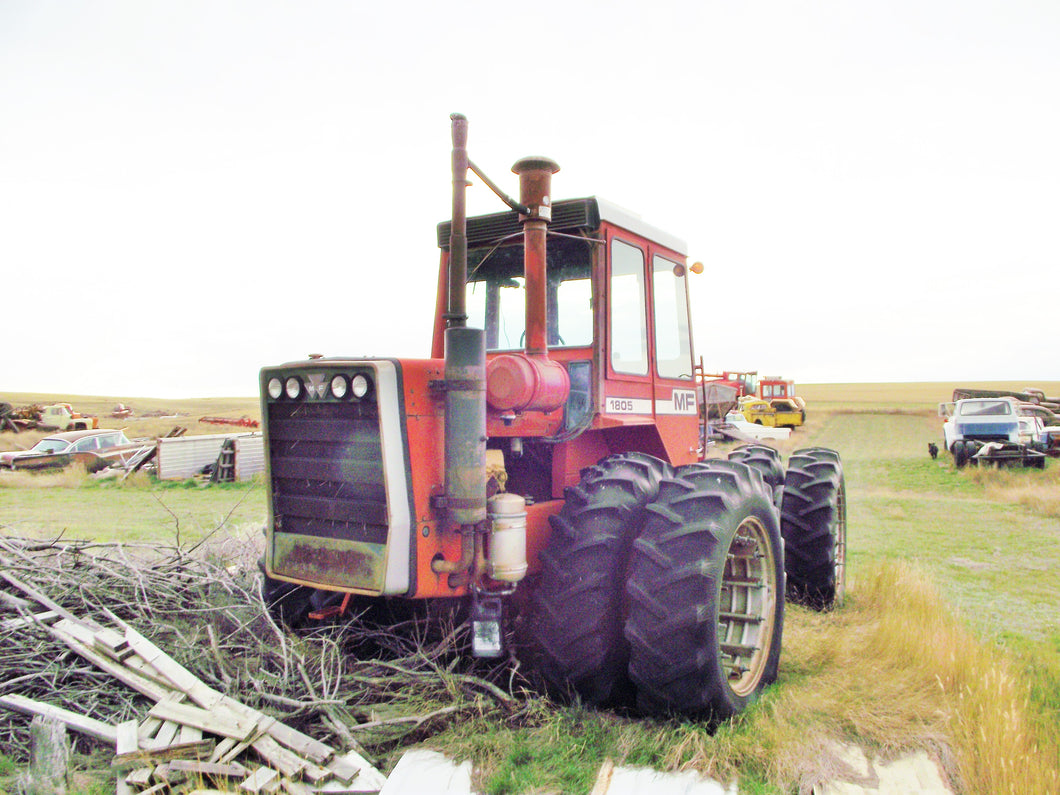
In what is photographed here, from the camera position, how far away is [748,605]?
15.7 ft

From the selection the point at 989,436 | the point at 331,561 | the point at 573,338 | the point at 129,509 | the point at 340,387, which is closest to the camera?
the point at 340,387

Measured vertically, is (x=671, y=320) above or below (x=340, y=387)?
above

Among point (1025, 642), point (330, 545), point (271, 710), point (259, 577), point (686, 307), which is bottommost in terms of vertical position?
point (1025, 642)

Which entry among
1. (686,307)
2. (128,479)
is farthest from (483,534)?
(128,479)

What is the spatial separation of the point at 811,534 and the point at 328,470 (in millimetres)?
4114

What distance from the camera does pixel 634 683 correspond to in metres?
3.86

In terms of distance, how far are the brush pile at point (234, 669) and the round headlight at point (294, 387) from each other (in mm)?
1256

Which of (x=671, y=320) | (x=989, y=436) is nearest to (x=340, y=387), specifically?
(x=671, y=320)

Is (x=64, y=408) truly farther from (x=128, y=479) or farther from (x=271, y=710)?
(x=271, y=710)

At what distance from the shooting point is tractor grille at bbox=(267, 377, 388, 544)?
153 inches

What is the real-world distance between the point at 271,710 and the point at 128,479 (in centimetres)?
1677

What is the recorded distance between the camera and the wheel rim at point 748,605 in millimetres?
4605

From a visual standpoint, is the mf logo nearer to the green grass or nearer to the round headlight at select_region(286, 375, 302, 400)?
the round headlight at select_region(286, 375, 302, 400)

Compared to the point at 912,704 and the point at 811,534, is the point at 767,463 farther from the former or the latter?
the point at 912,704
